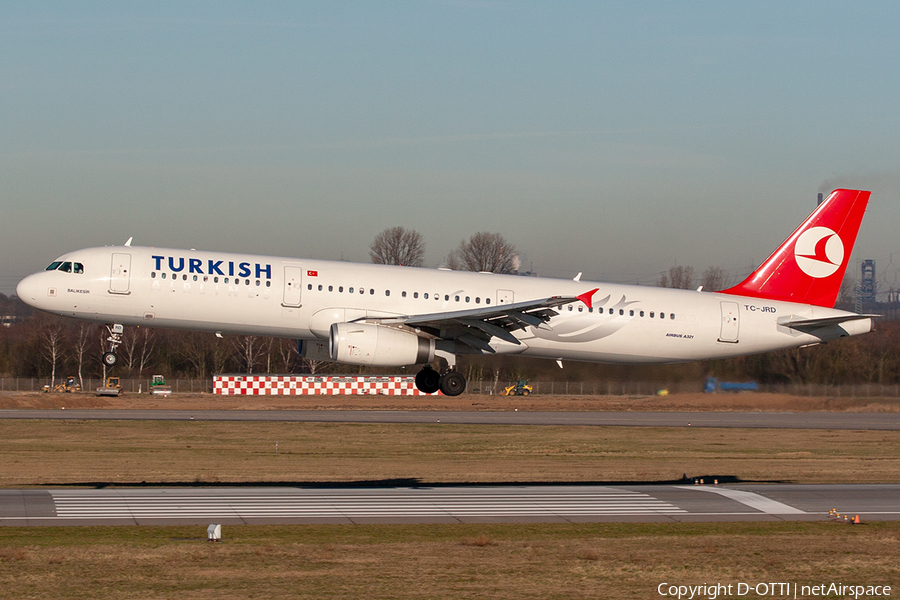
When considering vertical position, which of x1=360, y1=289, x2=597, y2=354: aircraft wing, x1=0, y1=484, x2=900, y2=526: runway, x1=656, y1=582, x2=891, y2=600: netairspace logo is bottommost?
x1=656, y1=582, x2=891, y2=600: netairspace logo

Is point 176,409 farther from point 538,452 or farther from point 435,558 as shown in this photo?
point 435,558

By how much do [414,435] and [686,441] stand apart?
44.3 ft

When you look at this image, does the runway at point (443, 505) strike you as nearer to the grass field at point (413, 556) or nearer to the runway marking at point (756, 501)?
the runway marking at point (756, 501)

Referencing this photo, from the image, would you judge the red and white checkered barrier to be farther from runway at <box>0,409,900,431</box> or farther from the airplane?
the airplane

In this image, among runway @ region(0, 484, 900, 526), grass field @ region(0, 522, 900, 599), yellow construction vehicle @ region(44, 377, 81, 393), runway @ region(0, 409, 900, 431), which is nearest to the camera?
grass field @ region(0, 522, 900, 599)

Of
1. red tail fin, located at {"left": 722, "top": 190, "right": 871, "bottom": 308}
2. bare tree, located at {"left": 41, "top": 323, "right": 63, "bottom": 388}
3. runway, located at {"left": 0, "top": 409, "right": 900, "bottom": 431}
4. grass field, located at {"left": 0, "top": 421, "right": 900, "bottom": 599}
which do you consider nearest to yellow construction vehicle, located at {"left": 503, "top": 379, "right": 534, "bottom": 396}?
runway, located at {"left": 0, "top": 409, "right": 900, "bottom": 431}

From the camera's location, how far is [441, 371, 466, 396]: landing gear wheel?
109ft

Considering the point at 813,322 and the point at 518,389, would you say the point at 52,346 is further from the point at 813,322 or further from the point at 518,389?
the point at 813,322

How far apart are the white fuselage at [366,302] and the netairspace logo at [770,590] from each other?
55.6ft

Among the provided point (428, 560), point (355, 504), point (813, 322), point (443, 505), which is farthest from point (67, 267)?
point (813, 322)

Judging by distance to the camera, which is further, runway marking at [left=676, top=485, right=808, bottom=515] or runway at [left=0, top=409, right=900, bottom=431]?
runway at [left=0, top=409, right=900, bottom=431]

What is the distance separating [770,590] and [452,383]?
683 inches

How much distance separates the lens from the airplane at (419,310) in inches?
1235

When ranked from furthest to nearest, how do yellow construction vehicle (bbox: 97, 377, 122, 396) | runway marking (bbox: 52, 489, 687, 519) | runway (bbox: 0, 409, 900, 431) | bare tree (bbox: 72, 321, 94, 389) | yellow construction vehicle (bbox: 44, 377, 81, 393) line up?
1. bare tree (bbox: 72, 321, 94, 389)
2. yellow construction vehicle (bbox: 44, 377, 81, 393)
3. yellow construction vehicle (bbox: 97, 377, 122, 396)
4. runway (bbox: 0, 409, 900, 431)
5. runway marking (bbox: 52, 489, 687, 519)
